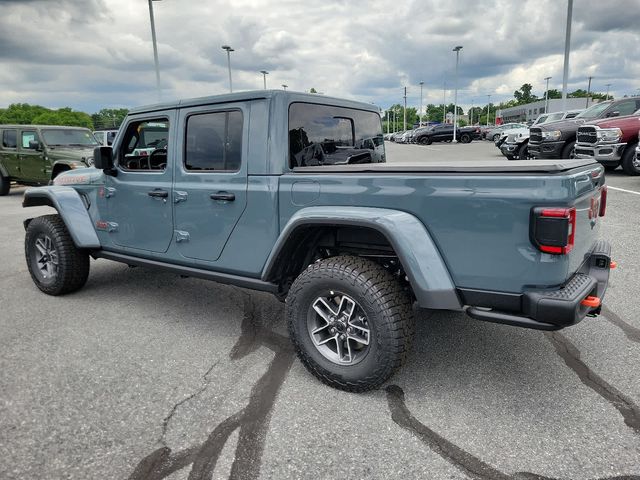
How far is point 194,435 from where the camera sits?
2434mm

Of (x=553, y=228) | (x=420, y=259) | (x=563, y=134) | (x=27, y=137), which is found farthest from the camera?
(x=563, y=134)

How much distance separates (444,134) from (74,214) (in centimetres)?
3886

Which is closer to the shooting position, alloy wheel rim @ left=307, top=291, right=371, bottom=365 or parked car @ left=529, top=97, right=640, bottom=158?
alloy wheel rim @ left=307, top=291, right=371, bottom=365

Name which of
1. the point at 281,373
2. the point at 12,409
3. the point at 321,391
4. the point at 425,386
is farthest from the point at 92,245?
the point at 425,386

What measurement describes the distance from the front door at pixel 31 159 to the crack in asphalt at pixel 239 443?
1037 cm

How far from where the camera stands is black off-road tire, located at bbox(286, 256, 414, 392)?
2.57 meters

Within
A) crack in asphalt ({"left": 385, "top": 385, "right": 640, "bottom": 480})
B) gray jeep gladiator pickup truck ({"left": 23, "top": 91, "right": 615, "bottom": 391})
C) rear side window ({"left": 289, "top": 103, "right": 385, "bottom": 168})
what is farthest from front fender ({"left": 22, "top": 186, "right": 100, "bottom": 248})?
crack in asphalt ({"left": 385, "top": 385, "right": 640, "bottom": 480})

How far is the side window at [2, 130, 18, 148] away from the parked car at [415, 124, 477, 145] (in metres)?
33.1

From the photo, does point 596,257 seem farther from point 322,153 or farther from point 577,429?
point 322,153

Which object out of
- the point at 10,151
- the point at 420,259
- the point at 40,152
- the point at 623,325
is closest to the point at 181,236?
the point at 420,259

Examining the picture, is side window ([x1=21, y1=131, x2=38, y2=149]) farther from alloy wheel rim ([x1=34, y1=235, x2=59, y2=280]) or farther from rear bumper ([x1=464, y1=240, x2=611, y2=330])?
rear bumper ([x1=464, y1=240, x2=611, y2=330])

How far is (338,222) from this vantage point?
8.73ft

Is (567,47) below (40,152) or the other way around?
the other way around

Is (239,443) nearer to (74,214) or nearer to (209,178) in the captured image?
(209,178)
